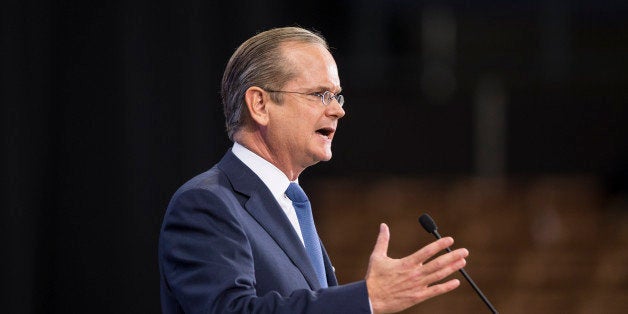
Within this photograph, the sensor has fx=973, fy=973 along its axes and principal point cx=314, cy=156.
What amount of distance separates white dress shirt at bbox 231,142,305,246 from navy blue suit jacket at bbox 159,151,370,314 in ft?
0.08

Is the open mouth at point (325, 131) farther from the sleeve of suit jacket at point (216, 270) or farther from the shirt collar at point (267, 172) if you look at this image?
the sleeve of suit jacket at point (216, 270)

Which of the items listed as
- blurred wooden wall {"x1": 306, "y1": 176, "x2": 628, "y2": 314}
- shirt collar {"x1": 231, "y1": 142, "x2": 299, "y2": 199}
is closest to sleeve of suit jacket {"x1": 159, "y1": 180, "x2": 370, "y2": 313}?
shirt collar {"x1": 231, "y1": 142, "x2": 299, "y2": 199}

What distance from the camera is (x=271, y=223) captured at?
4.71 feet

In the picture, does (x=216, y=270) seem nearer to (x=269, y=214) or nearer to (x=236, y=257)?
(x=236, y=257)

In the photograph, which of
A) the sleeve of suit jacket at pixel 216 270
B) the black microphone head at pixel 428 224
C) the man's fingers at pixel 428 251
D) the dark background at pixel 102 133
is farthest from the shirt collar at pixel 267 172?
the dark background at pixel 102 133

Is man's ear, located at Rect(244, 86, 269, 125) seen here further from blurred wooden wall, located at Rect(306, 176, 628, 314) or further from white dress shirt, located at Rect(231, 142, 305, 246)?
blurred wooden wall, located at Rect(306, 176, 628, 314)

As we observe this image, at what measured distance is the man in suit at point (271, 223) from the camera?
1.26m

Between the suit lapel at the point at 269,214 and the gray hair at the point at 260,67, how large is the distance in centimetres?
11

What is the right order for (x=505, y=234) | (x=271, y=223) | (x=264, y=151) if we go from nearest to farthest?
(x=271, y=223) < (x=264, y=151) < (x=505, y=234)

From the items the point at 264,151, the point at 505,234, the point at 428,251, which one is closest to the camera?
the point at 428,251

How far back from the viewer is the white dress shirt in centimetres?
151

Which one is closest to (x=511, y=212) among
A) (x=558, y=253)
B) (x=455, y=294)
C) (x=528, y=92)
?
(x=558, y=253)

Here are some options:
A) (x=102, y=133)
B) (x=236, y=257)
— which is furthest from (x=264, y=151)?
(x=102, y=133)

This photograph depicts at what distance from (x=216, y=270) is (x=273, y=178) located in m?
0.26
